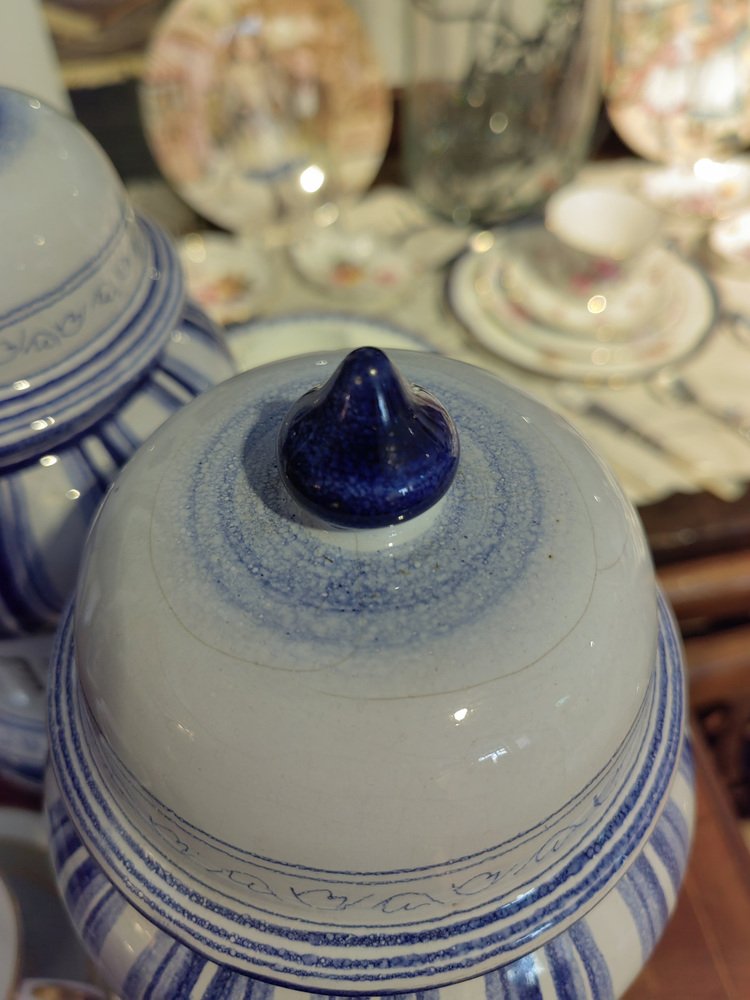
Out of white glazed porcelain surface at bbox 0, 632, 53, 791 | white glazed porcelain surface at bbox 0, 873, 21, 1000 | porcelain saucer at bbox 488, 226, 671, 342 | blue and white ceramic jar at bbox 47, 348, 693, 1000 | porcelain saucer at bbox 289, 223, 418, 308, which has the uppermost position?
blue and white ceramic jar at bbox 47, 348, 693, 1000

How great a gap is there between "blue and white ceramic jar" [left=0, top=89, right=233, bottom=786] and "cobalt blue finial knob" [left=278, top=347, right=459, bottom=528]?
18cm

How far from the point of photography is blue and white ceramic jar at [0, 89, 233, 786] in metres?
0.44

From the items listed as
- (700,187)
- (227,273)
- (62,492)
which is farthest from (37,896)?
(700,187)

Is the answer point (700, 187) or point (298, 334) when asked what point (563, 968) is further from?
point (700, 187)

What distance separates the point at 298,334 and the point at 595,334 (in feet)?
0.96

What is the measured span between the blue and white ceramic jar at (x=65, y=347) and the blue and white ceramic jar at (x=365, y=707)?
9 centimetres

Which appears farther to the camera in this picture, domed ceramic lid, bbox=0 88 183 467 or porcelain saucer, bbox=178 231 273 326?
porcelain saucer, bbox=178 231 273 326

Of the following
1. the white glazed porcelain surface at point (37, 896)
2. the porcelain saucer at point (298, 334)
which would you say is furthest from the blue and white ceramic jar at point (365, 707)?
the porcelain saucer at point (298, 334)

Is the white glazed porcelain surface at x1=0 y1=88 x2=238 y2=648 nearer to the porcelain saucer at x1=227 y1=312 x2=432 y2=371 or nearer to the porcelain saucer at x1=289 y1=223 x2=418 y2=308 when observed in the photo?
the porcelain saucer at x1=227 y1=312 x2=432 y2=371

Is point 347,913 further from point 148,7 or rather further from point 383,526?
point 148,7

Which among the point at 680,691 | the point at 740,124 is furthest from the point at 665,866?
the point at 740,124

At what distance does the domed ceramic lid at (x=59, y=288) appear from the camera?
44 centimetres

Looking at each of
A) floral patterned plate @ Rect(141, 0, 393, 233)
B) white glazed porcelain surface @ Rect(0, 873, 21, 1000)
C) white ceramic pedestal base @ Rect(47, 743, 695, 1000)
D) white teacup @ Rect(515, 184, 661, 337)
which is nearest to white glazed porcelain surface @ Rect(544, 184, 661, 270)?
white teacup @ Rect(515, 184, 661, 337)

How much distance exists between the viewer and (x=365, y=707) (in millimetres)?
323
